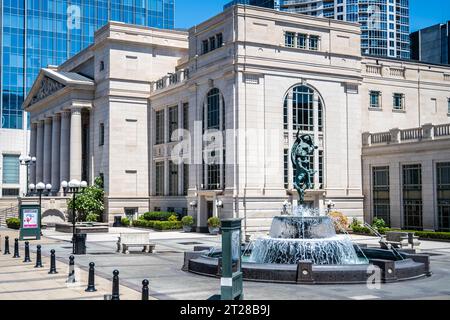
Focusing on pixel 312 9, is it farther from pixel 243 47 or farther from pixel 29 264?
pixel 29 264

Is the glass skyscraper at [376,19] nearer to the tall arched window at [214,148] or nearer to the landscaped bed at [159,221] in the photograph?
the landscaped bed at [159,221]

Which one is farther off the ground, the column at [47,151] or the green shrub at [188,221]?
the column at [47,151]

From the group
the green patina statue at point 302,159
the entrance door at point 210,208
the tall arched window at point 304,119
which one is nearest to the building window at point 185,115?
the entrance door at point 210,208

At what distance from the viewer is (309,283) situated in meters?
21.8

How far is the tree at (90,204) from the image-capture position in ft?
196

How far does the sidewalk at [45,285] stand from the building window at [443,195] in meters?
28.1

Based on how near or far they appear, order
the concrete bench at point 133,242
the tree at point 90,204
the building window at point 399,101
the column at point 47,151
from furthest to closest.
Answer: the column at point 47,151, the tree at point 90,204, the building window at point 399,101, the concrete bench at point 133,242

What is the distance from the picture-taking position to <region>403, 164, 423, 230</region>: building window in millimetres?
46969

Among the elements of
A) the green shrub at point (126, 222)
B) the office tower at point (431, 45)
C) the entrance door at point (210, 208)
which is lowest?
the green shrub at point (126, 222)

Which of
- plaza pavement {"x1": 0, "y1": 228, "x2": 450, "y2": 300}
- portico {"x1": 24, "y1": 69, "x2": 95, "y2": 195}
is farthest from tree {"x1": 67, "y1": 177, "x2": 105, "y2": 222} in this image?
plaza pavement {"x1": 0, "y1": 228, "x2": 450, "y2": 300}

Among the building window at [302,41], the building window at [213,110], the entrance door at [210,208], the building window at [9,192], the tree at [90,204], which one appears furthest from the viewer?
the building window at [9,192]

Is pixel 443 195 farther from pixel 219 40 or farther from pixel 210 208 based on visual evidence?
pixel 219 40

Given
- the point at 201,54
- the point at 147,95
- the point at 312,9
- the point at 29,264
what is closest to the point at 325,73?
the point at 201,54

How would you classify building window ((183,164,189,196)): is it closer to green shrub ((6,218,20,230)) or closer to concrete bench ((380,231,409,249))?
green shrub ((6,218,20,230))
